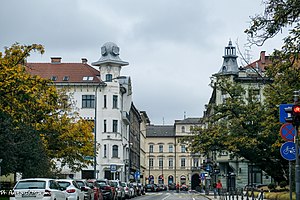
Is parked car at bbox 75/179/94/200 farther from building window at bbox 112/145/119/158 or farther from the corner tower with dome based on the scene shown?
building window at bbox 112/145/119/158

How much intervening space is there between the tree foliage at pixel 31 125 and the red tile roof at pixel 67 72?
2755cm

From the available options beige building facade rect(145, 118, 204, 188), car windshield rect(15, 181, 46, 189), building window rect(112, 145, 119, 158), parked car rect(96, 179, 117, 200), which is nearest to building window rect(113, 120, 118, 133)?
building window rect(112, 145, 119, 158)

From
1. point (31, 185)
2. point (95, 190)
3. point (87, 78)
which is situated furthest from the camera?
point (87, 78)

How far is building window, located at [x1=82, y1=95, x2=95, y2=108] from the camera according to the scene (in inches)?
3182

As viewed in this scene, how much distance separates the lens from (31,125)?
43594mm

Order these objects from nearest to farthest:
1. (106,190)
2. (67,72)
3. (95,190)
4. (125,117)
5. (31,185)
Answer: (31,185), (95,190), (106,190), (67,72), (125,117)

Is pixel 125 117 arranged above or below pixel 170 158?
above

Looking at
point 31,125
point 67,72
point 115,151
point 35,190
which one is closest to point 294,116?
point 35,190

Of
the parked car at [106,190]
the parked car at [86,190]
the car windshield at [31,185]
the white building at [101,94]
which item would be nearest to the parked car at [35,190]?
the car windshield at [31,185]

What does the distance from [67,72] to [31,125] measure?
38.3 metres

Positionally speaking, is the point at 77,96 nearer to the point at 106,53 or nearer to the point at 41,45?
the point at 106,53

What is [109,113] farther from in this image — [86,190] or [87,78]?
[86,190]

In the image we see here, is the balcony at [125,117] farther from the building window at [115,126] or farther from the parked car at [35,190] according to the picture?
the parked car at [35,190]

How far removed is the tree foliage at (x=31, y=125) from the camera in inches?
1340
